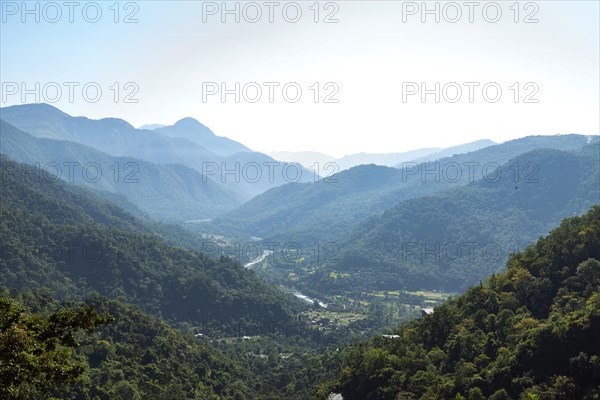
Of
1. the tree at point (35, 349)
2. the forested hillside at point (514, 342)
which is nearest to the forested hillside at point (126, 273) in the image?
the forested hillside at point (514, 342)

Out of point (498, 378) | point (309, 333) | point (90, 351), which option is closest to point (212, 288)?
point (309, 333)

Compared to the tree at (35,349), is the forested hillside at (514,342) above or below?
below

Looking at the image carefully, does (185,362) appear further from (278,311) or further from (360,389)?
(278,311)

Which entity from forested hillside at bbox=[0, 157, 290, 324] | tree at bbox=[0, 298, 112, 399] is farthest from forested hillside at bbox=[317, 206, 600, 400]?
forested hillside at bbox=[0, 157, 290, 324]

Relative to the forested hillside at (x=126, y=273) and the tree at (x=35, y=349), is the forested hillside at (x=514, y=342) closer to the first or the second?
the tree at (x=35, y=349)

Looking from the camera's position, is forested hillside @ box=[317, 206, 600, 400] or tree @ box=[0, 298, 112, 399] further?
forested hillside @ box=[317, 206, 600, 400]

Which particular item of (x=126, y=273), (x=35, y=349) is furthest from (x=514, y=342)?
(x=126, y=273)

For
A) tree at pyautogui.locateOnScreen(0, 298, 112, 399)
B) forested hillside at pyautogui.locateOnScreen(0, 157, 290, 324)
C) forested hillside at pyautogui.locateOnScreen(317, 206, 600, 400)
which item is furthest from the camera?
forested hillside at pyautogui.locateOnScreen(0, 157, 290, 324)

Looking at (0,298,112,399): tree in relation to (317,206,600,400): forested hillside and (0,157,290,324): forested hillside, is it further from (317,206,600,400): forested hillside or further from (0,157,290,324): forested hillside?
(0,157,290,324): forested hillside
